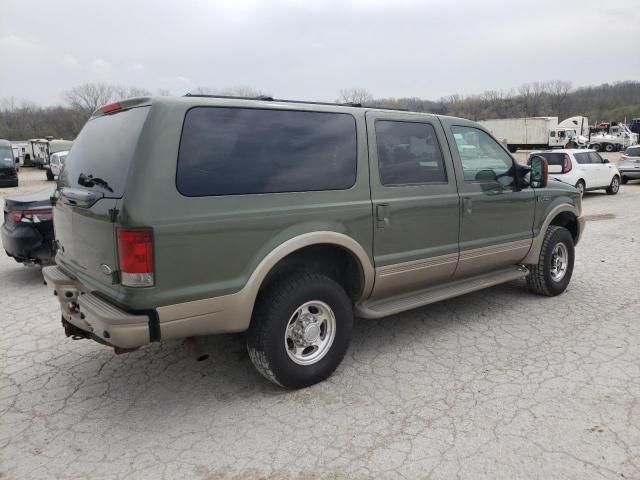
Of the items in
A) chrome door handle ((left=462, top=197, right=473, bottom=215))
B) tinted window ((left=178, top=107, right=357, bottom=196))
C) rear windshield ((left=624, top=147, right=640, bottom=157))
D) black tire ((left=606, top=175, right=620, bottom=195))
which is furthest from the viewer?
rear windshield ((left=624, top=147, right=640, bottom=157))

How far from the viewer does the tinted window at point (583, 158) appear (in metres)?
15.8

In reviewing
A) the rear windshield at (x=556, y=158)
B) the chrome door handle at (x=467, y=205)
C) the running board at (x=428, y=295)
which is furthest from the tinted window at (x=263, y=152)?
the rear windshield at (x=556, y=158)

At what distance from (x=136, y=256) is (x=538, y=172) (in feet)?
13.2

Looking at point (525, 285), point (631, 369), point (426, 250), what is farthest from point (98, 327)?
point (525, 285)

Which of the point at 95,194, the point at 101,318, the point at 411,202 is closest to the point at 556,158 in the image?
the point at 411,202

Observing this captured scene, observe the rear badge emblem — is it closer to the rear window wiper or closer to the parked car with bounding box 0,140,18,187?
the rear window wiper

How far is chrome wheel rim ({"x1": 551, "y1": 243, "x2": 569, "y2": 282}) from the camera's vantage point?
18.0ft

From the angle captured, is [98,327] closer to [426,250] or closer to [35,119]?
[426,250]

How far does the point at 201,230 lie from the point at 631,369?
10.9ft

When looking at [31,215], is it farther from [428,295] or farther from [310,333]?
[428,295]

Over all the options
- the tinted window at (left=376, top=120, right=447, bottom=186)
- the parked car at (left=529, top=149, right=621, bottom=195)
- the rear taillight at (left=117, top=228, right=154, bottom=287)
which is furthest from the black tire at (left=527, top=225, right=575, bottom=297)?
the parked car at (left=529, top=149, right=621, bottom=195)

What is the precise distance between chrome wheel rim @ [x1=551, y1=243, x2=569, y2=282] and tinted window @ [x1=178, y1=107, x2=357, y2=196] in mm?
3177

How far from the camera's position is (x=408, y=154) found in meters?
3.97

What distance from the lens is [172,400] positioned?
11.0ft
